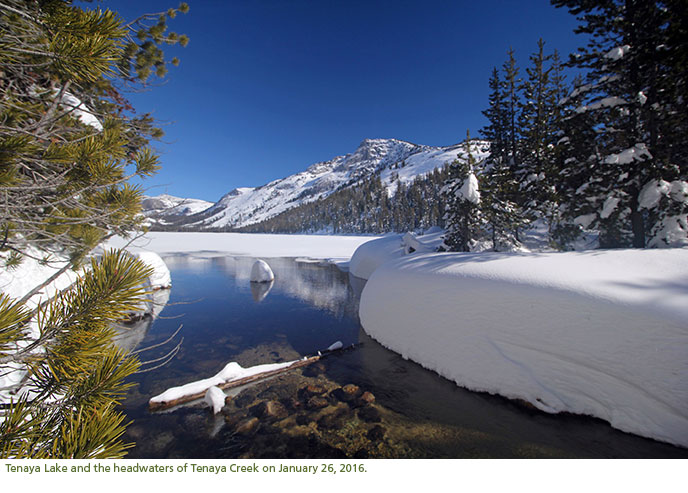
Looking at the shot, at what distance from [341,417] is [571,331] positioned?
186 inches

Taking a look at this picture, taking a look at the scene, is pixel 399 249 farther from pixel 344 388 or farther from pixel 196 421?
pixel 196 421

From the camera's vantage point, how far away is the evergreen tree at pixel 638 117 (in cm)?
846

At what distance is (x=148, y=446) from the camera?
4.85 meters

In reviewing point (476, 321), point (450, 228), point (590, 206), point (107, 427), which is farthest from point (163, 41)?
point (450, 228)

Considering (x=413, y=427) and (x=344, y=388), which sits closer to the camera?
(x=413, y=427)

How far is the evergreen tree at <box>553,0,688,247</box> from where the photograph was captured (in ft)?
27.8

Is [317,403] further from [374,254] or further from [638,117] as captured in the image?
[374,254]

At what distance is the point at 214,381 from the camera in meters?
6.56

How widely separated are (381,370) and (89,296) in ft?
23.4

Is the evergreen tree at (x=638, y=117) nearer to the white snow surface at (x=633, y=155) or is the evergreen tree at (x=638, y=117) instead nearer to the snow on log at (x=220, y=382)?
the white snow surface at (x=633, y=155)

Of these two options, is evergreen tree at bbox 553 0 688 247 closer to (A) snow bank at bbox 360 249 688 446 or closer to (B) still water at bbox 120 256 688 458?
(A) snow bank at bbox 360 249 688 446

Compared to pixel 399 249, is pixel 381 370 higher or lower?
lower

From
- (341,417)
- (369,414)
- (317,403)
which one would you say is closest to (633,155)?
(369,414)

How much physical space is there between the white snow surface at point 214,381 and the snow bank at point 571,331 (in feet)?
13.8
